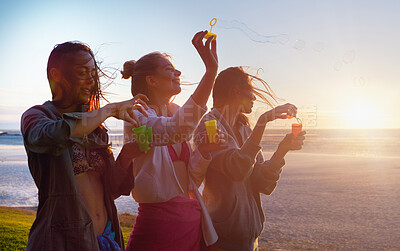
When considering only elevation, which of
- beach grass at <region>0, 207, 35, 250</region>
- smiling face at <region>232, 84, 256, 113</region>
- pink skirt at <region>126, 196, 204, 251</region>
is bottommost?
beach grass at <region>0, 207, 35, 250</region>

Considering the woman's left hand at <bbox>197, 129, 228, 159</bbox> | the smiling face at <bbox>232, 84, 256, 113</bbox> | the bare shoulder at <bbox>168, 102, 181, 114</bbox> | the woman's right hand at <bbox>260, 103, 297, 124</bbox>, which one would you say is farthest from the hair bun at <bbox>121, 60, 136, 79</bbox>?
the woman's right hand at <bbox>260, 103, 297, 124</bbox>

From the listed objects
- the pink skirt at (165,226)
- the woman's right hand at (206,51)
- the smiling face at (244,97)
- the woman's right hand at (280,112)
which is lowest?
the pink skirt at (165,226)

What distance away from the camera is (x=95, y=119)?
1.63 metres

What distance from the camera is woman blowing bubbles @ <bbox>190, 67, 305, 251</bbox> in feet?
8.41

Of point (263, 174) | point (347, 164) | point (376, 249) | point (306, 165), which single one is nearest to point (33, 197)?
point (376, 249)

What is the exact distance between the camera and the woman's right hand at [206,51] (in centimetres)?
196

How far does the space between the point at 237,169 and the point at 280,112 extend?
539mm

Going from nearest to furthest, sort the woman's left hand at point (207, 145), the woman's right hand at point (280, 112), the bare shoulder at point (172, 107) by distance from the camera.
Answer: the woman's left hand at point (207, 145) → the bare shoulder at point (172, 107) → the woman's right hand at point (280, 112)

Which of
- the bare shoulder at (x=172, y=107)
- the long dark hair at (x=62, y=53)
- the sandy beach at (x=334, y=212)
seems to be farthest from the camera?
the sandy beach at (x=334, y=212)

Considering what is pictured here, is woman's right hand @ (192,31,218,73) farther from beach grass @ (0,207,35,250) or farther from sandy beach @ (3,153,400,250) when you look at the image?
sandy beach @ (3,153,400,250)

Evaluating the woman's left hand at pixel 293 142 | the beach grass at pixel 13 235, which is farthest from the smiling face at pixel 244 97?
the beach grass at pixel 13 235

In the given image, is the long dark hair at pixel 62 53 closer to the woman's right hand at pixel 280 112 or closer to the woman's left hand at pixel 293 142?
the woman's right hand at pixel 280 112

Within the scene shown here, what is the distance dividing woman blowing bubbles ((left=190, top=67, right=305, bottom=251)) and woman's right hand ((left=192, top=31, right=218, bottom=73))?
2.20 ft

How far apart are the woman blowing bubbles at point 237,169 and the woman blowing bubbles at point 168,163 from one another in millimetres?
172
